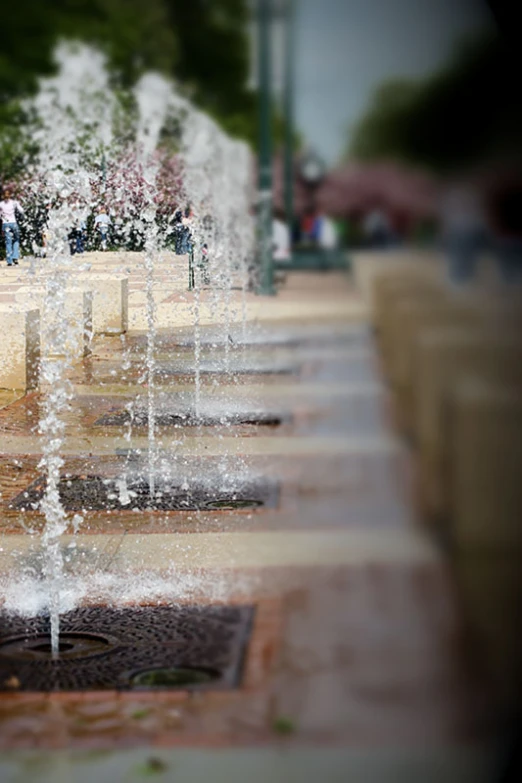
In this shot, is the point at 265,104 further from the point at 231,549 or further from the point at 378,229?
the point at 378,229

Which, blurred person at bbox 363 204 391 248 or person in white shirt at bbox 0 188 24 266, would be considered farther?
person in white shirt at bbox 0 188 24 266

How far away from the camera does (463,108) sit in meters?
2.75

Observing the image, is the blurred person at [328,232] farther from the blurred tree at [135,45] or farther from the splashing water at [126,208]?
the blurred tree at [135,45]

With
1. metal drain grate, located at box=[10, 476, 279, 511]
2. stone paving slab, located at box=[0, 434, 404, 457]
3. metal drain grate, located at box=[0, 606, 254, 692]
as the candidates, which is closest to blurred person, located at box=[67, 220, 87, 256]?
stone paving slab, located at box=[0, 434, 404, 457]

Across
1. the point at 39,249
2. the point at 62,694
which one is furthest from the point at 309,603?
the point at 39,249

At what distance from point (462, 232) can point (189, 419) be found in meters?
5.19

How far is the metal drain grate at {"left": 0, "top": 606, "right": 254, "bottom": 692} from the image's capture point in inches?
145

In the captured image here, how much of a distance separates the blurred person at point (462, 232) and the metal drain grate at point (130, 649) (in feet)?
4.49

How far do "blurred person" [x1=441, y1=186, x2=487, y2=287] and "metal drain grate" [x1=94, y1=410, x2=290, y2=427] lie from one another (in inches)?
183

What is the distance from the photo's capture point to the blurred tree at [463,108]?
2.72 meters

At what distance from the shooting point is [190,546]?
4.98m

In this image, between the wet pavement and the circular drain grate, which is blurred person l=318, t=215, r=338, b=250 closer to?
the wet pavement

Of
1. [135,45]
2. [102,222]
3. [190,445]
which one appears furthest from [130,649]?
[135,45]

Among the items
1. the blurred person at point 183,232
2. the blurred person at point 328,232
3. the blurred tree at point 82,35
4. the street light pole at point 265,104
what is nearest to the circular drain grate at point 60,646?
the blurred person at point 328,232
